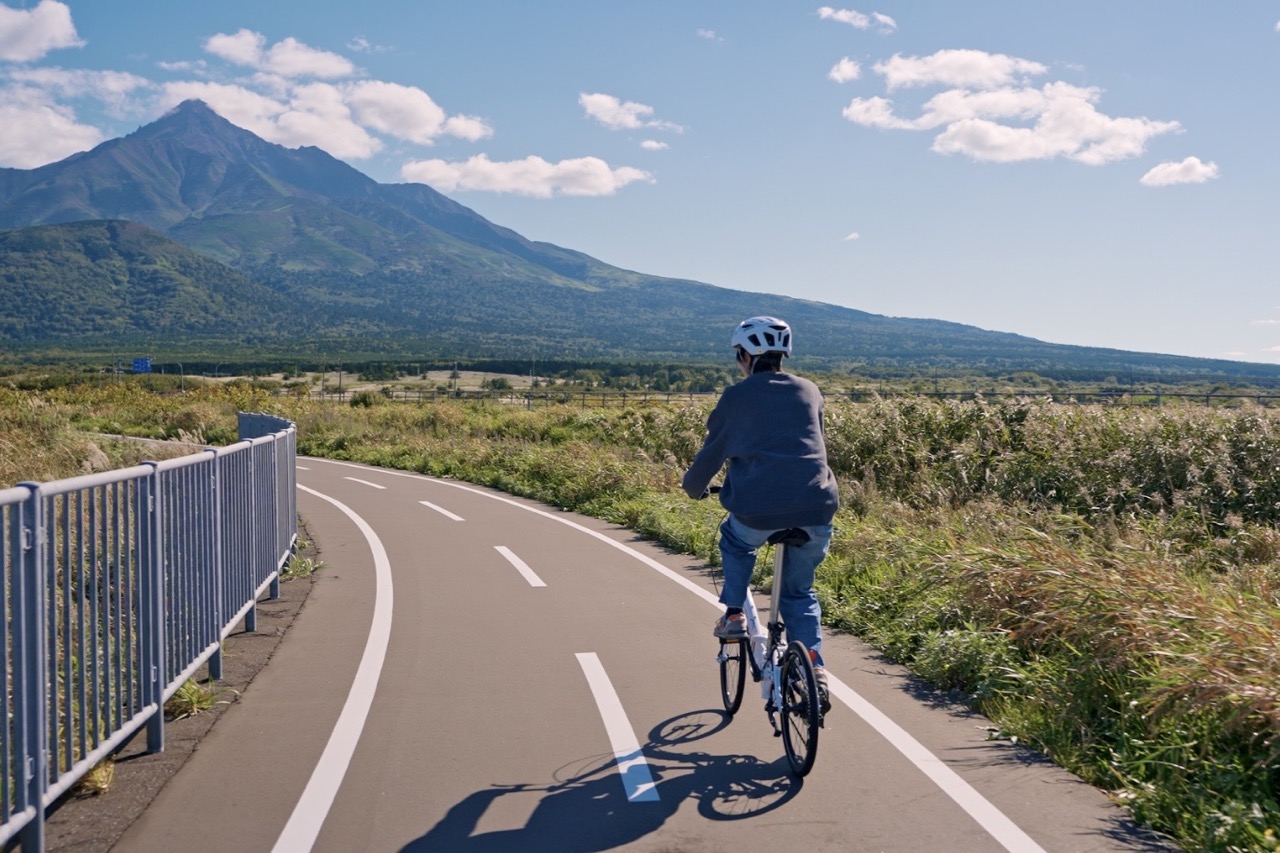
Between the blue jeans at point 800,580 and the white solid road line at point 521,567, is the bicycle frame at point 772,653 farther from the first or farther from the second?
the white solid road line at point 521,567

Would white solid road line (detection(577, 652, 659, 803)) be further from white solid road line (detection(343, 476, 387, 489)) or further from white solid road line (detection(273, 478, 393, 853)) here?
white solid road line (detection(343, 476, 387, 489))

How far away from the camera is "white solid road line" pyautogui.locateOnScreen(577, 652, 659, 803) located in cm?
459

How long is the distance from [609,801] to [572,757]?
592 millimetres

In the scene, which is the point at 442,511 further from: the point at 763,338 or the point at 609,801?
the point at 609,801

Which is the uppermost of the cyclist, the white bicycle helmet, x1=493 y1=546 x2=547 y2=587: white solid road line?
the white bicycle helmet

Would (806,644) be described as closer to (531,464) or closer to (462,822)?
(462,822)

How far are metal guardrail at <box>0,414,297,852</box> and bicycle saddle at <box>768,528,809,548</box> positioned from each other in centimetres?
294

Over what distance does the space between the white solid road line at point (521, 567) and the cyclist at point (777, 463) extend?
5034 millimetres

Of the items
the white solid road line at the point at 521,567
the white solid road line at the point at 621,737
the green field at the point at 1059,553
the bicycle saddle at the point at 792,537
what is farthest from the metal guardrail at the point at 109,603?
the green field at the point at 1059,553

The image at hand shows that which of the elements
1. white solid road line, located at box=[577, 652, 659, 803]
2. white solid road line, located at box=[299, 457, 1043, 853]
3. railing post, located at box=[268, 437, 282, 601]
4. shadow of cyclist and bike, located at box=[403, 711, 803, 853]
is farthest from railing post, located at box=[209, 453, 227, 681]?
white solid road line, located at box=[299, 457, 1043, 853]

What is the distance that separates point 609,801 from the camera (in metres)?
4.46

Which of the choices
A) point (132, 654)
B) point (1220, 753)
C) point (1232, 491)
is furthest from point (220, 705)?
point (1232, 491)

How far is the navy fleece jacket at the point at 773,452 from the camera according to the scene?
4750 millimetres

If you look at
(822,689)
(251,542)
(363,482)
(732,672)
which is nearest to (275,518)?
(251,542)
